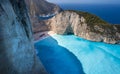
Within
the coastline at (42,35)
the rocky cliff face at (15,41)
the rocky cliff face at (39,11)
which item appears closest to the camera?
the rocky cliff face at (15,41)

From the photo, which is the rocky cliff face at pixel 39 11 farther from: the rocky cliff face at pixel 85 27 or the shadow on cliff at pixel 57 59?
the shadow on cliff at pixel 57 59

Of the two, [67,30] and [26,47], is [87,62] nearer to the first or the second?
Answer: [26,47]

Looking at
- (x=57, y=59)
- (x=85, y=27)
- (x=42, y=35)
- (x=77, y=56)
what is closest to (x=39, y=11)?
(x=42, y=35)

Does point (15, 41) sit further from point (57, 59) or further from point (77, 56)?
point (77, 56)

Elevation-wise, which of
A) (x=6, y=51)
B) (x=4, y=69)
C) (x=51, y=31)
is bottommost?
(x=51, y=31)

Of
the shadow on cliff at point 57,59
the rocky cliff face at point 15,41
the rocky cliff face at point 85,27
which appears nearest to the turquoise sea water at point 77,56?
the shadow on cliff at point 57,59

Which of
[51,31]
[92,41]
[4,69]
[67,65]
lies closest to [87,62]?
[67,65]

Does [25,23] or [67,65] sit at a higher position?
[25,23]
